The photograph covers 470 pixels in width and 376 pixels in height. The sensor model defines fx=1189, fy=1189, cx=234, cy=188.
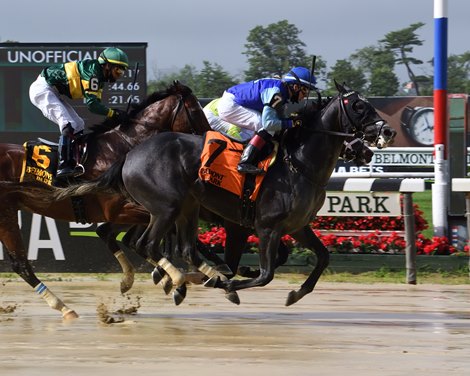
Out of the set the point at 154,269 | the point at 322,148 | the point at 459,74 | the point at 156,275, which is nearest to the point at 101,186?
the point at 156,275

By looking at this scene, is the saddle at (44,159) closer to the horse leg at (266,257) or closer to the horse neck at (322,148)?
the horse leg at (266,257)

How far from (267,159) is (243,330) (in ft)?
4.62

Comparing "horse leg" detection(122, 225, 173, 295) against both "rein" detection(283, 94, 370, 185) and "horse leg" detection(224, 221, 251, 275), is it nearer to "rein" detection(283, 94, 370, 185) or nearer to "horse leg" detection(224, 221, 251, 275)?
"horse leg" detection(224, 221, 251, 275)

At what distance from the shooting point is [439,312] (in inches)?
368

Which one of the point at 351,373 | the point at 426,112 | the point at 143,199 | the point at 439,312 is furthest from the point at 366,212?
the point at 426,112

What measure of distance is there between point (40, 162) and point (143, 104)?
3.29 ft

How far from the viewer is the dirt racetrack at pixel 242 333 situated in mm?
6602

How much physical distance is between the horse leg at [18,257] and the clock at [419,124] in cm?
1867

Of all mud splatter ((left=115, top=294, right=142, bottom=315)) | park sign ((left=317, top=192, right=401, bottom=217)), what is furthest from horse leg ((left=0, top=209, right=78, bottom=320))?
park sign ((left=317, top=192, right=401, bottom=217))

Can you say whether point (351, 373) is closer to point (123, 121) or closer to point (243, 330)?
point (243, 330)

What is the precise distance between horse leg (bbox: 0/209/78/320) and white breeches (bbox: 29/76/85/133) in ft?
2.83

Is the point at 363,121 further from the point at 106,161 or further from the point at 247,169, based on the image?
the point at 106,161

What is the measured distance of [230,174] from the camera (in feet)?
29.2

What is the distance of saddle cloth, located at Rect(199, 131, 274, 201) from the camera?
885cm
